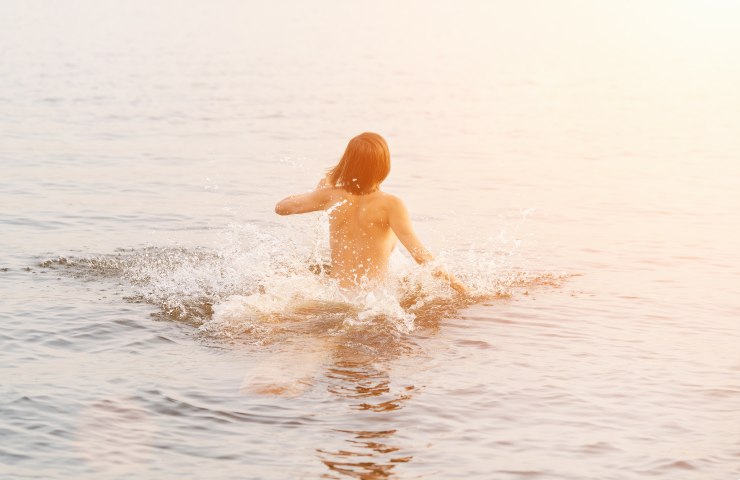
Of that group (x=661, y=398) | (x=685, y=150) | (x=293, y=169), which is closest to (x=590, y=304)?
(x=661, y=398)

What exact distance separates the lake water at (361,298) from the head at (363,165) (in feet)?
3.45

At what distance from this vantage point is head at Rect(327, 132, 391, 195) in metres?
7.86

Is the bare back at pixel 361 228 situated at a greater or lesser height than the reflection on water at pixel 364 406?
greater

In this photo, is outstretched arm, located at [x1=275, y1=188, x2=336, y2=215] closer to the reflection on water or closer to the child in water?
the child in water

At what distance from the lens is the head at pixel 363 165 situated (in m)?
7.86

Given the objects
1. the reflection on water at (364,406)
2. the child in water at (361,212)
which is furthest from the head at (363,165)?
the reflection on water at (364,406)

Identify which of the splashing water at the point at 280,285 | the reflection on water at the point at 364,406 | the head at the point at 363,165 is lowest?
the reflection on water at the point at 364,406

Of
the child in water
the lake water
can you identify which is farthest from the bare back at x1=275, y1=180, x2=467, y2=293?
the lake water

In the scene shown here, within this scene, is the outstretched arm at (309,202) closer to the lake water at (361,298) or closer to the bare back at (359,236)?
the bare back at (359,236)

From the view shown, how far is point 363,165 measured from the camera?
795 cm

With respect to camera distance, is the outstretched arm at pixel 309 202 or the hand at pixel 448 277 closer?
the outstretched arm at pixel 309 202

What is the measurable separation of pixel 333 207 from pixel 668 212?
8236 millimetres

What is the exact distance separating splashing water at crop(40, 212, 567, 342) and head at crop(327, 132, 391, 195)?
33.8 inches

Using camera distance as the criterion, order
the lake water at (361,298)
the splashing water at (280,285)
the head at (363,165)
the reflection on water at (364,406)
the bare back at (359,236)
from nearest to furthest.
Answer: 1. the reflection on water at (364,406)
2. the lake water at (361,298)
3. the head at (363,165)
4. the bare back at (359,236)
5. the splashing water at (280,285)
